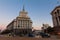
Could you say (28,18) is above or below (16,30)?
above

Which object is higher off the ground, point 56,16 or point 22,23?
point 56,16

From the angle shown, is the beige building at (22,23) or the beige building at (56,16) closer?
the beige building at (56,16)

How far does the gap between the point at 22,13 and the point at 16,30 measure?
26111mm

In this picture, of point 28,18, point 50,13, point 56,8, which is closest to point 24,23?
point 28,18

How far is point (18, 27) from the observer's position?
Answer: 129 meters

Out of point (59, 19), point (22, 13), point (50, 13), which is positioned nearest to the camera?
point (59, 19)

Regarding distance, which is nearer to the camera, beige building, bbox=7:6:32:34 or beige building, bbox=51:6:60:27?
beige building, bbox=51:6:60:27

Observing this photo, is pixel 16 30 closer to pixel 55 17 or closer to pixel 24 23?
pixel 24 23

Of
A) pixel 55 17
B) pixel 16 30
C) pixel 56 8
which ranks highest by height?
pixel 56 8

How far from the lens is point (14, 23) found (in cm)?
12925

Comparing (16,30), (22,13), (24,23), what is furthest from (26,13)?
(16,30)

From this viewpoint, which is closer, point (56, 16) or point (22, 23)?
point (56, 16)

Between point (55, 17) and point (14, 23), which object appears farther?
point (14, 23)

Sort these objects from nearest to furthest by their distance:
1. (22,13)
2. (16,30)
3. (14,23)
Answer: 1. (16,30)
2. (14,23)
3. (22,13)
